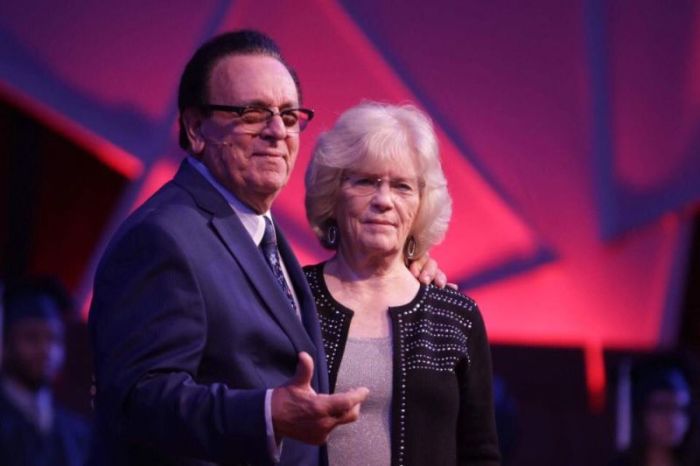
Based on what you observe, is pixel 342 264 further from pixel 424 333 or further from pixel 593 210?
pixel 593 210

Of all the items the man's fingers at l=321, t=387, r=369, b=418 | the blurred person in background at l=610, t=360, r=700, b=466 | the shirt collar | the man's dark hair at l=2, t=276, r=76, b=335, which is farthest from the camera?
the man's dark hair at l=2, t=276, r=76, b=335

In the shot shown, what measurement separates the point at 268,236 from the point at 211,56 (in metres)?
0.30

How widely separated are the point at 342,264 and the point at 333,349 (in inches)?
9.5

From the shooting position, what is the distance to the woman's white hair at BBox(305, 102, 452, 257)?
2711 mm

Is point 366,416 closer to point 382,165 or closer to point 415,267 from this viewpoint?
point 415,267

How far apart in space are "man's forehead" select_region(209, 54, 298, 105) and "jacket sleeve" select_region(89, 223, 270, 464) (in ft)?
0.93

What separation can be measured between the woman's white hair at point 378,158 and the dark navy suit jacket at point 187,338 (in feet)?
2.43

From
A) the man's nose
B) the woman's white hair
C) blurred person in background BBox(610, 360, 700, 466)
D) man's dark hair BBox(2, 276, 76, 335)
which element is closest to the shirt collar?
the man's nose

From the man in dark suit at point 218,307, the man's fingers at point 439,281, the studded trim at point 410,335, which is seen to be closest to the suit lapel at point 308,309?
the man in dark suit at point 218,307

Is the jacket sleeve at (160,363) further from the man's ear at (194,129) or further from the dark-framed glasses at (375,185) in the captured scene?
the dark-framed glasses at (375,185)

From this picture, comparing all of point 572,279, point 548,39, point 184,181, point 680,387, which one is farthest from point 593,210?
point 184,181

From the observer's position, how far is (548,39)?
5.85 meters

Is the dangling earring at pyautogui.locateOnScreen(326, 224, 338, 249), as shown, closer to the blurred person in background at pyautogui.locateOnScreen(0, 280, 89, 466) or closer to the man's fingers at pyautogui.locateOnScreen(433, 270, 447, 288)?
the man's fingers at pyautogui.locateOnScreen(433, 270, 447, 288)

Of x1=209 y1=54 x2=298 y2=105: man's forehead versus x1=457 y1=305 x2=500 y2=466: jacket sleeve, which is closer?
x1=209 y1=54 x2=298 y2=105: man's forehead
